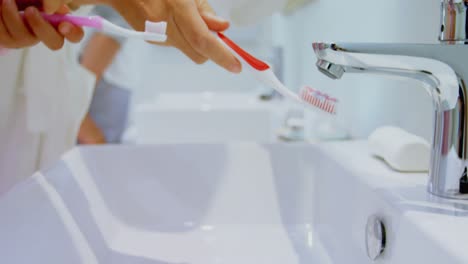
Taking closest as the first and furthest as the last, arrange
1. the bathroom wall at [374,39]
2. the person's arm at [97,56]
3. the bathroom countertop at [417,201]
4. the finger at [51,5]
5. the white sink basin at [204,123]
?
the bathroom countertop at [417,201] → the finger at [51,5] → the bathroom wall at [374,39] → the white sink basin at [204,123] → the person's arm at [97,56]

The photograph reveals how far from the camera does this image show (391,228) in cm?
39

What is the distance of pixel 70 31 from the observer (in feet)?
1.48

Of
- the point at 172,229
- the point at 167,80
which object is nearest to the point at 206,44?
the point at 172,229

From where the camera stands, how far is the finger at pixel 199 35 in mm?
413

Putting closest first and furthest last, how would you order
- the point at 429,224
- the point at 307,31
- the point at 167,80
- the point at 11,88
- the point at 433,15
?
the point at 429,224 < the point at 433,15 < the point at 11,88 < the point at 307,31 < the point at 167,80

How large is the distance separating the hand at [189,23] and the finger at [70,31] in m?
0.04

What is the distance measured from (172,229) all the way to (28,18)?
0.28 metres

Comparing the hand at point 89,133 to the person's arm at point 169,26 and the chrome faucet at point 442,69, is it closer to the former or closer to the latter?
the person's arm at point 169,26

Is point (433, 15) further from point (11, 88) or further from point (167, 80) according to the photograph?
point (167, 80)

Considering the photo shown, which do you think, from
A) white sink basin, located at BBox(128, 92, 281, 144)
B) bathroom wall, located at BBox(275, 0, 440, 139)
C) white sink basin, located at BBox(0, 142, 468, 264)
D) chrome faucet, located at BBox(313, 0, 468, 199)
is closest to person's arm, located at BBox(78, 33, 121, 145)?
white sink basin, located at BBox(128, 92, 281, 144)

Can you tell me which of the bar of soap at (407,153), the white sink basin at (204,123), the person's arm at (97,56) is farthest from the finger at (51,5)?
the person's arm at (97,56)

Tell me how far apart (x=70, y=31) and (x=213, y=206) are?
27 centimetres

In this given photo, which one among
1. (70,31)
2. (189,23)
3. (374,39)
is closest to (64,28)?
(70,31)

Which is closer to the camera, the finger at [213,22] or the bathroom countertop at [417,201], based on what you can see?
the bathroom countertop at [417,201]
